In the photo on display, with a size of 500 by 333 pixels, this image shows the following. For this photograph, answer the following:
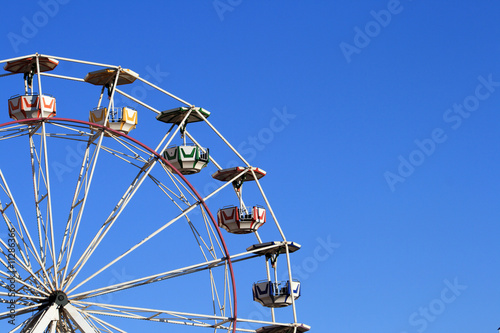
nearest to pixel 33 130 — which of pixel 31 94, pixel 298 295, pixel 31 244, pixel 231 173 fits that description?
pixel 31 94

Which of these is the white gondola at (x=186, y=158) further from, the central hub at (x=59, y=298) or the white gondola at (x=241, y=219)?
the central hub at (x=59, y=298)

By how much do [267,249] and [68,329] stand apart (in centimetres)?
876

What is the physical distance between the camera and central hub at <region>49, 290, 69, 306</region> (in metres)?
33.0

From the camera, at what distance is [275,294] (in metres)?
39.7

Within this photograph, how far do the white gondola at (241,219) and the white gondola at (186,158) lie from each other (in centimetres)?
193

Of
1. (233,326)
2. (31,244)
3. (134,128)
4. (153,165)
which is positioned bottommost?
(233,326)

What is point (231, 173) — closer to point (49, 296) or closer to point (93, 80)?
point (93, 80)

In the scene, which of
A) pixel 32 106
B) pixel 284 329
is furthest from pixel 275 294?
pixel 32 106

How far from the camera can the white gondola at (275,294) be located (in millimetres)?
39688

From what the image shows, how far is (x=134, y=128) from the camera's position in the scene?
38.9 metres

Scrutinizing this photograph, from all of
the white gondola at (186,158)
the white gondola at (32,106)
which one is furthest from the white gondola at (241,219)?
the white gondola at (32,106)

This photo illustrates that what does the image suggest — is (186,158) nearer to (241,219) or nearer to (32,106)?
(241,219)

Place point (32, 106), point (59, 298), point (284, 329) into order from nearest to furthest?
point (59, 298), point (32, 106), point (284, 329)

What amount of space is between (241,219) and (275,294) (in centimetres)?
284
